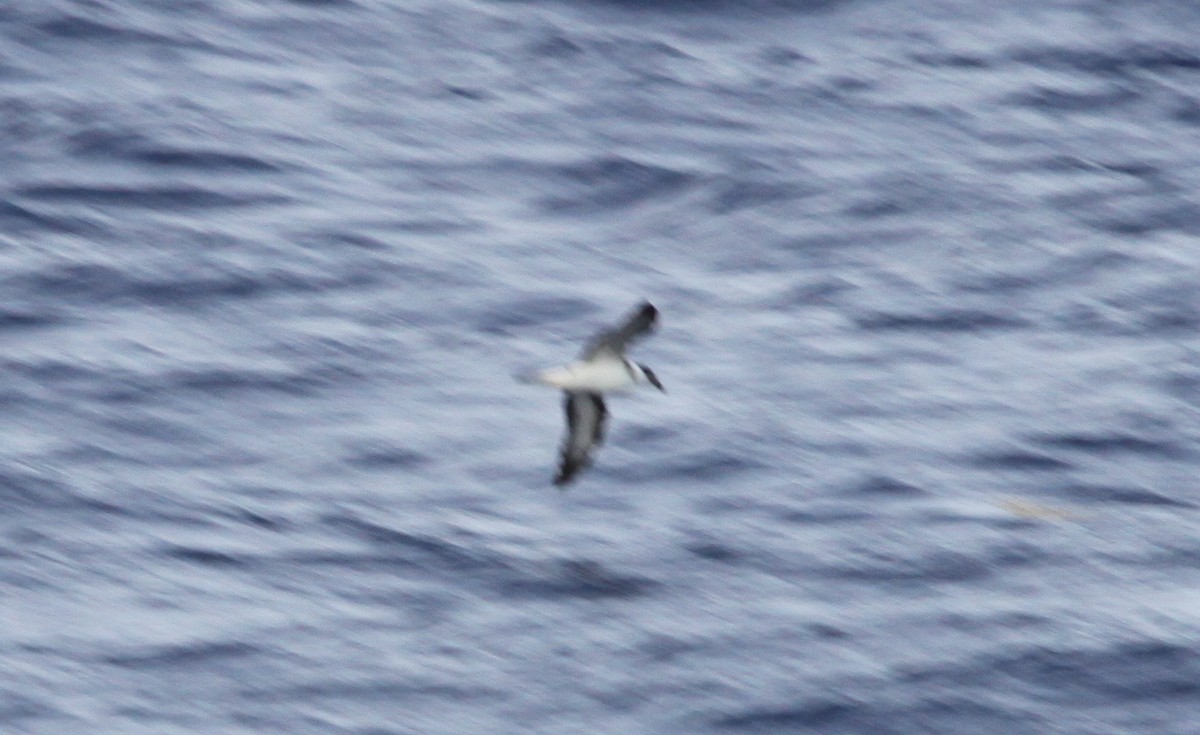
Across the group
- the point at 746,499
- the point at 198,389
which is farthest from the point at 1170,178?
the point at 198,389

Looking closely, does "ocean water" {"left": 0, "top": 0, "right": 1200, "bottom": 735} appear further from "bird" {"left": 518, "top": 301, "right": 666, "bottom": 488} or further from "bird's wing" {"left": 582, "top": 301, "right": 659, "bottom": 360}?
"bird's wing" {"left": 582, "top": 301, "right": 659, "bottom": 360}

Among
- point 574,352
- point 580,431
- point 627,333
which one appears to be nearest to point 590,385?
point 580,431

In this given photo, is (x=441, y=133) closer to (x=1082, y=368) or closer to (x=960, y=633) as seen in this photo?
(x=1082, y=368)

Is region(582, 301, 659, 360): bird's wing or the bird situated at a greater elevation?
region(582, 301, 659, 360): bird's wing

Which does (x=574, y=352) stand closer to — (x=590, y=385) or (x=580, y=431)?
(x=580, y=431)

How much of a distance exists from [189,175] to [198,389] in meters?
4.86

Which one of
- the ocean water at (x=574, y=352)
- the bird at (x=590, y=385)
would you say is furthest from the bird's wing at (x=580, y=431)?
the ocean water at (x=574, y=352)

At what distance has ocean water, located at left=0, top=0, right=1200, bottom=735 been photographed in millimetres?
17453

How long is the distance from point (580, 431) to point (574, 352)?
4.59m

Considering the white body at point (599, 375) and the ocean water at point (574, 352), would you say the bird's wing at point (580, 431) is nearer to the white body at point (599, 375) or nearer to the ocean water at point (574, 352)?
the white body at point (599, 375)

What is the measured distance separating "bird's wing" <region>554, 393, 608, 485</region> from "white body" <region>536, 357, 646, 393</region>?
Answer: 24 cm

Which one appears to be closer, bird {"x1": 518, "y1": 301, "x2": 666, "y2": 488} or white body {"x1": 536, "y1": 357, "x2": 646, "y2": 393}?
bird {"x1": 518, "y1": 301, "x2": 666, "y2": 488}

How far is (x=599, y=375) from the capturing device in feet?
56.4

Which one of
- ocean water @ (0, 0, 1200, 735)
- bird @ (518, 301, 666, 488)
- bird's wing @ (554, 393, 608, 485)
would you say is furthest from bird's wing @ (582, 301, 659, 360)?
ocean water @ (0, 0, 1200, 735)
